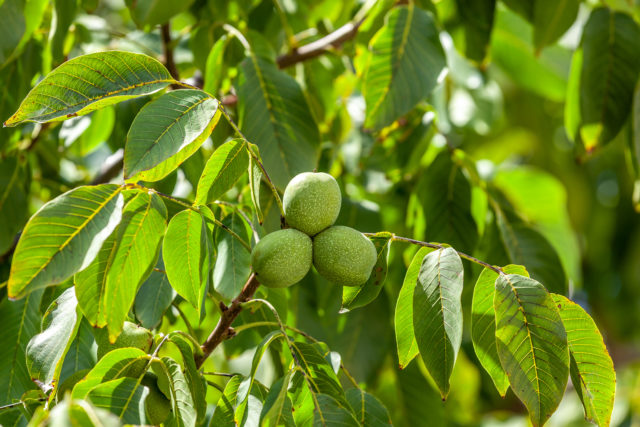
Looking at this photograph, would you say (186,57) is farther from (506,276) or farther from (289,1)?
(506,276)

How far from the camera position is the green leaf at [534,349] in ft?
2.95

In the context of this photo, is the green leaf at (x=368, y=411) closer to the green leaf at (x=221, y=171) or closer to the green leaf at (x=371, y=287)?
the green leaf at (x=371, y=287)

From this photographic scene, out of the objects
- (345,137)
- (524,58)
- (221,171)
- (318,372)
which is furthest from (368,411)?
(524,58)

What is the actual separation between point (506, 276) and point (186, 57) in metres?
1.39

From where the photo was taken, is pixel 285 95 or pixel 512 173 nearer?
pixel 285 95

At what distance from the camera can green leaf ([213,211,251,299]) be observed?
1.07 m

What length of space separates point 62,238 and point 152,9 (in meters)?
A: 0.77

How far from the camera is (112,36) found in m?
2.03

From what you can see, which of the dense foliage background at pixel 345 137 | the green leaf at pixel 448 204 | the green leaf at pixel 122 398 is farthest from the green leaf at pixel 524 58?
the green leaf at pixel 122 398

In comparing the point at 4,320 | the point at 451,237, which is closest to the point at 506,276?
the point at 451,237

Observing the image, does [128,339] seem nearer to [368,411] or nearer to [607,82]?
[368,411]

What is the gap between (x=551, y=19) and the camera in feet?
5.67

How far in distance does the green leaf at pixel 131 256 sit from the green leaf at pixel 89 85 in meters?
0.15

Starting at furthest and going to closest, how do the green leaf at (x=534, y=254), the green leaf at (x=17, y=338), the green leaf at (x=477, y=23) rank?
the green leaf at (x=477, y=23) < the green leaf at (x=534, y=254) < the green leaf at (x=17, y=338)
